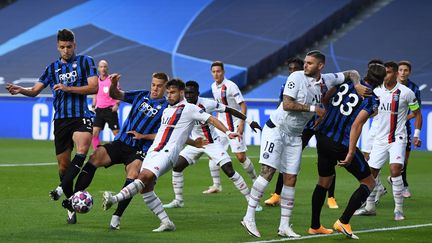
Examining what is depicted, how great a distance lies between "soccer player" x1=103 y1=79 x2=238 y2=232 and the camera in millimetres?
10805

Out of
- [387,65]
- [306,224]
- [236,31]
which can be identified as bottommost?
[306,224]

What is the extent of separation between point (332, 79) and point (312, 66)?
0.37m

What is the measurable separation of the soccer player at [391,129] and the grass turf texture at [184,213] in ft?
2.09

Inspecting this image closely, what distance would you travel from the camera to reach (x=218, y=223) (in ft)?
39.7

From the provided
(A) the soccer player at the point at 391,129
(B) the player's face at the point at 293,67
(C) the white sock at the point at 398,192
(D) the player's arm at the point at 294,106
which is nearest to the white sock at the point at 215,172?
(B) the player's face at the point at 293,67

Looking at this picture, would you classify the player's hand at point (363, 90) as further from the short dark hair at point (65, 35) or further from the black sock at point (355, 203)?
the short dark hair at point (65, 35)

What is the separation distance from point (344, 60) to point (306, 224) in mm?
20761

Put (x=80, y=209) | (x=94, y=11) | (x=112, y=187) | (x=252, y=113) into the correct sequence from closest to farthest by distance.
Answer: (x=80, y=209)
(x=112, y=187)
(x=252, y=113)
(x=94, y=11)

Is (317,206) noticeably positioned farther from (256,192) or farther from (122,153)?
(122,153)

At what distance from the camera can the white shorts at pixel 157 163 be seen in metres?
10.8

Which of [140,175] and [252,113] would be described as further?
[252,113]

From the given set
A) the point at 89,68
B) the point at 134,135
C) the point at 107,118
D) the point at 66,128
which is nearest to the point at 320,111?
the point at 134,135

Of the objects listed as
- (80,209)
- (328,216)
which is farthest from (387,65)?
(80,209)

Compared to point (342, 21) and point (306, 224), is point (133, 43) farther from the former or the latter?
point (306, 224)
